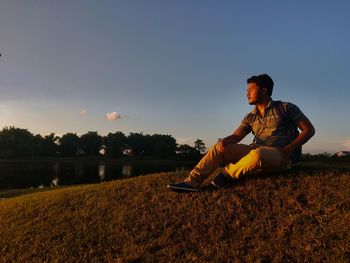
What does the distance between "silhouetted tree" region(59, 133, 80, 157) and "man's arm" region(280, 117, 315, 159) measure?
12465 centimetres

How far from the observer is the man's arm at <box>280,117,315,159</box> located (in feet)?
21.4

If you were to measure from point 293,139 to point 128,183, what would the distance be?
4007 mm

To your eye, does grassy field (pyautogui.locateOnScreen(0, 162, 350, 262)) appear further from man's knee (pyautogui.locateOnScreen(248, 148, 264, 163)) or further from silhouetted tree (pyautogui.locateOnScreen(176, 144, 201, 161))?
silhouetted tree (pyautogui.locateOnScreen(176, 144, 201, 161))

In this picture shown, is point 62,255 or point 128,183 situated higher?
point 128,183

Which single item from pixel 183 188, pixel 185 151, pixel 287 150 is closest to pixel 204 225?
pixel 183 188

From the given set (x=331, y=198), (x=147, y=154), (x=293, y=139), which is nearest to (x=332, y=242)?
(x=331, y=198)

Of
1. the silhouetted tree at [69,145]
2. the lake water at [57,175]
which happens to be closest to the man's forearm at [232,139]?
the lake water at [57,175]

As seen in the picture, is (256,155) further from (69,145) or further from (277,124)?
(69,145)

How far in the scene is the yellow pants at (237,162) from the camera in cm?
667

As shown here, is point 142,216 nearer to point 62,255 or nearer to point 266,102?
point 62,255

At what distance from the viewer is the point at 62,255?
244 inches

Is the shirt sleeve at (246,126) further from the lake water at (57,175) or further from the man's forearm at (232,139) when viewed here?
the lake water at (57,175)

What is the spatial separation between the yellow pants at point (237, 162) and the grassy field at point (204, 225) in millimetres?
282

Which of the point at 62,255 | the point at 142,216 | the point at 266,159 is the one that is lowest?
the point at 62,255
